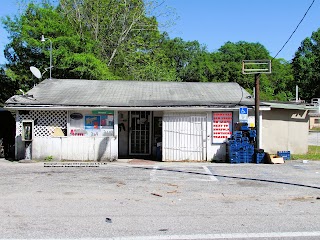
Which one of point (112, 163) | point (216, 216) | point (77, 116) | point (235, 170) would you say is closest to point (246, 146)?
point (235, 170)

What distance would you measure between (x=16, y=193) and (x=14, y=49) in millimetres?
24576

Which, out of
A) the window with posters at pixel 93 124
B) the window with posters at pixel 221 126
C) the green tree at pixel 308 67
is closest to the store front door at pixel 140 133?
the window with posters at pixel 93 124

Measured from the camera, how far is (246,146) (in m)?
15.6

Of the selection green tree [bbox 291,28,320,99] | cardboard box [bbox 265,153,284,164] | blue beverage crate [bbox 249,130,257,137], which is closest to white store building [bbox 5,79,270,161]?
blue beverage crate [bbox 249,130,257,137]

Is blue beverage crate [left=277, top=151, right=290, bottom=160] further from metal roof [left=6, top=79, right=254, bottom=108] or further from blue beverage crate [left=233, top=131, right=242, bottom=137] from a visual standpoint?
metal roof [left=6, top=79, right=254, bottom=108]

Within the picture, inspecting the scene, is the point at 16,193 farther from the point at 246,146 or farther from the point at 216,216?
the point at 246,146

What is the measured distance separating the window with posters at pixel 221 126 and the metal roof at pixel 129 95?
477mm

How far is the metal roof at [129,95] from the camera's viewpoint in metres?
16.0

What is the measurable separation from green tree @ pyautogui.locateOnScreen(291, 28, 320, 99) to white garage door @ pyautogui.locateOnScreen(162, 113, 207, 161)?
→ 5648 centimetres

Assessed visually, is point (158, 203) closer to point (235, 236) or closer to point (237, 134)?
point (235, 236)

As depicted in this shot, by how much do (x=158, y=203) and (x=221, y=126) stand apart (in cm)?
863

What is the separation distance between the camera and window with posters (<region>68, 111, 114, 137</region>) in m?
16.2

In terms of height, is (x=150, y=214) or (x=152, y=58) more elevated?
(x=152, y=58)

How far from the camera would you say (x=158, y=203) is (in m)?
8.16
